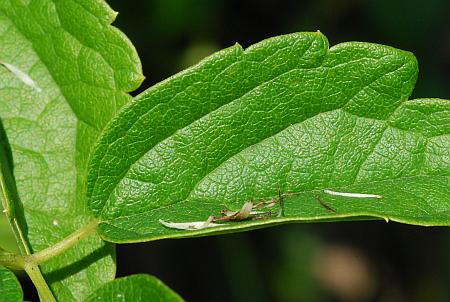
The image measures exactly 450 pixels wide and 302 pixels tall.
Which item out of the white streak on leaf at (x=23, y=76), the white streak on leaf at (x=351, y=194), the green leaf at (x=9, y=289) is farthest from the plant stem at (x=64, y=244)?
the white streak on leaf at (x=351, y=194)

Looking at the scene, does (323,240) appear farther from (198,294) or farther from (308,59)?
(308,59)

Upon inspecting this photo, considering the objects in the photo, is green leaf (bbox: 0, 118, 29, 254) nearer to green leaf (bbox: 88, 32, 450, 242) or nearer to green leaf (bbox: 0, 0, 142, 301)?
green leaf (bbox: 0, 0, 142, 301)

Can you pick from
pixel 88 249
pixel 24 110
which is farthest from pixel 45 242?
pixel 24 110

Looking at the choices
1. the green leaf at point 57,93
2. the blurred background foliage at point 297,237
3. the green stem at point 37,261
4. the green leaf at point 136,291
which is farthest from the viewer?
the blurred background foliage at point 297,237

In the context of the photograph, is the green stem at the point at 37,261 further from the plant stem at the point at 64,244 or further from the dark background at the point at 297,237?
the dark background at the point at 297,237

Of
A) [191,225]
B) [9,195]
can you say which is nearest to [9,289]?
[9,195]

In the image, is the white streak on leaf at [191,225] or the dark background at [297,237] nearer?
the white streak on leaf at [191,225]
